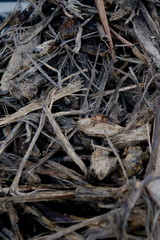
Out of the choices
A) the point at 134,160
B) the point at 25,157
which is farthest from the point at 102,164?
the point at 25,157

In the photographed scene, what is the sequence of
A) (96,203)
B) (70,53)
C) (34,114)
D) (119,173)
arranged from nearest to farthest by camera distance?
(96,203)
(119,173)
(34,114)
(70,53)

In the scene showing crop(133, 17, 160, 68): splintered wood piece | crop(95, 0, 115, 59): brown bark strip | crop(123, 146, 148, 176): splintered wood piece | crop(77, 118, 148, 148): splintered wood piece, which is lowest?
crop(123, 146, 148, 176): splintered wood piece

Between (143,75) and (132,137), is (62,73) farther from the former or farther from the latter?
(132,137)

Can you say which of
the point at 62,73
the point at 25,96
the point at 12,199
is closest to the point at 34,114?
the point at 25,96

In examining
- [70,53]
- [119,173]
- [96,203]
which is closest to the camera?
[96,203]

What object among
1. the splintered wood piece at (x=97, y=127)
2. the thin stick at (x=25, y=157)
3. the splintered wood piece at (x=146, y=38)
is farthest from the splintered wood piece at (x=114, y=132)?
the splintered wood piece at (x=146, y=38)

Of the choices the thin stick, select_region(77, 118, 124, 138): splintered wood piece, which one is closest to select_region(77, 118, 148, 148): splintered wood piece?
select_region(77, 118, 124, 138): splintered wood piece

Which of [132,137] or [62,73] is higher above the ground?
[62,73]

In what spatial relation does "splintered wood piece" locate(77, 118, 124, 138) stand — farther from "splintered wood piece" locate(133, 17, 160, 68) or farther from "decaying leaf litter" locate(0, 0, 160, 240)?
"splintered wood piece" locate(133, 17, 160, 68)

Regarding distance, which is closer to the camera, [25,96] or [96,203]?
[96,203]
